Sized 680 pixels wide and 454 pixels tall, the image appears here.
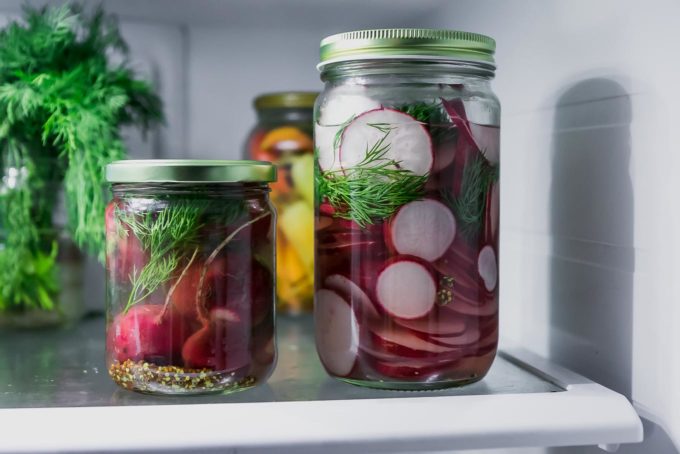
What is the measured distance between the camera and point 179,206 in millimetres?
569

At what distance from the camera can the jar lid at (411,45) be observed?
569mm

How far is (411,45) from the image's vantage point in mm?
569

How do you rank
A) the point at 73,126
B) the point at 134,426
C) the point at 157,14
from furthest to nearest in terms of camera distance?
the point at 157,14, the point at 73,126, the point at 134,426

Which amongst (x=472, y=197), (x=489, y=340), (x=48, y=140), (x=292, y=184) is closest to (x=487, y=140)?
(x=472, y=197)

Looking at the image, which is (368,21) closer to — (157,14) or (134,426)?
(157,14)

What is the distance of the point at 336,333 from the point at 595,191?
0.74 ft

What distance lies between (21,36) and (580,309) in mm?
578

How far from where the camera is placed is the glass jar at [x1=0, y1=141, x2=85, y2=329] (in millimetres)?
815

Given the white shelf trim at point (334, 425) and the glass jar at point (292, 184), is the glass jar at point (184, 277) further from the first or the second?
the glass jar at point (292, 184)

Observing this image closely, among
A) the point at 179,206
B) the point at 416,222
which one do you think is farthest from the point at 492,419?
the point at 179,206

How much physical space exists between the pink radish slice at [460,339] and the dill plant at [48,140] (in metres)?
0.38

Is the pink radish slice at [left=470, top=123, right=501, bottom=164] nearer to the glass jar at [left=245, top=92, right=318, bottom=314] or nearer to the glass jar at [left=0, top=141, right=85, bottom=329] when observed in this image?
the glass jar at [left=245, top=92, right=318, bottom=314]

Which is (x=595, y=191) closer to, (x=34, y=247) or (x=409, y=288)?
(x=409, y=288)

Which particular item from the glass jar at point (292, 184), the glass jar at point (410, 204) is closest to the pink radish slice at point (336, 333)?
the glass jar at point (410, 204)
